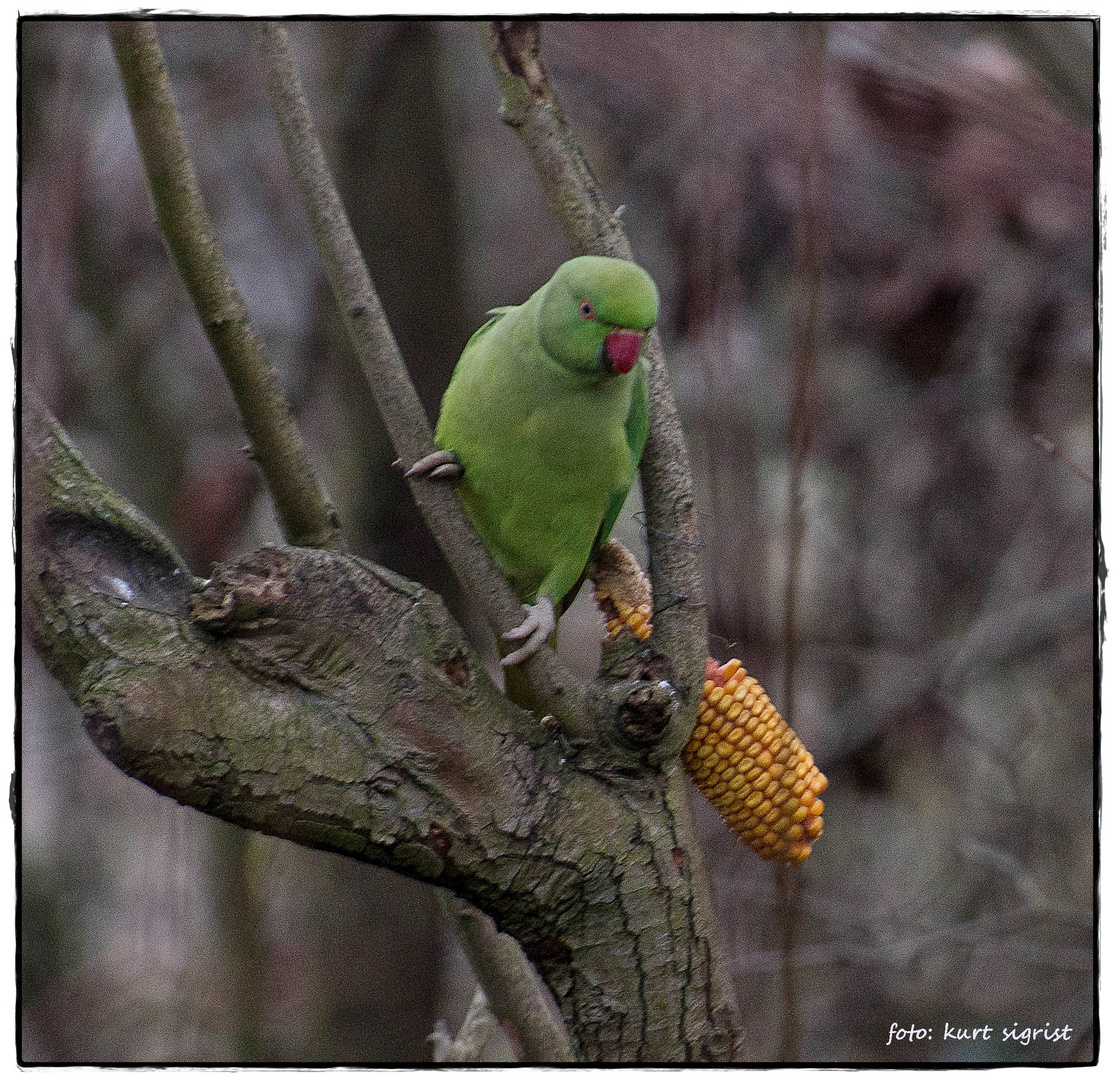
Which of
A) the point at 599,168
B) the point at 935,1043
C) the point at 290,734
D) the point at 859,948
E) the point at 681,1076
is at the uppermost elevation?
the point at 599,168

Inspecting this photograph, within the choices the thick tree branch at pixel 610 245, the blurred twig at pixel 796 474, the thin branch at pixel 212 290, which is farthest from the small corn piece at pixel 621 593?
the thin branch at pixel 212 290

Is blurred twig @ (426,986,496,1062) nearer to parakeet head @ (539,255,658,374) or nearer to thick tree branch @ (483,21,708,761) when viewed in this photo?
thick tree branch @ (483,21,708,761)

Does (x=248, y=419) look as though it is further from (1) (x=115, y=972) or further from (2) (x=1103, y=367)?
(1) (x=115, y=972)

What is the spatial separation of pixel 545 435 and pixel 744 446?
3.82ft

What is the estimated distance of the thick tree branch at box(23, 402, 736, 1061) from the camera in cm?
148

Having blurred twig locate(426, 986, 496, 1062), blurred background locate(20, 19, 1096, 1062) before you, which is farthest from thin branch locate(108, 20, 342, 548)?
blurred background locate(20, 19, 1096, 1062)

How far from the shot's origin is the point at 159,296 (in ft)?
14.8

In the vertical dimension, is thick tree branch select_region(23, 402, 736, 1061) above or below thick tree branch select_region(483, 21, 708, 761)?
below

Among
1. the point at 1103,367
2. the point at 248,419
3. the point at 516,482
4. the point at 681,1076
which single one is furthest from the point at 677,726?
the point at 1103,367

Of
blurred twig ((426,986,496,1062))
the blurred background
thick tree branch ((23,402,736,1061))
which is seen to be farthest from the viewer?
the blurred background

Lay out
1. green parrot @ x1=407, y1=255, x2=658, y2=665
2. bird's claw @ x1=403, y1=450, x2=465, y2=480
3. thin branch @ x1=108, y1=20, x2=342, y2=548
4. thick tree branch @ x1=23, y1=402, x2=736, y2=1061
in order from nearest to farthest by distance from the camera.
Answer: thick tree branch @ x1=23, y1=402, x2=736, y2=1061 < thin branch @ x1=108, y1=20, x2=342, y2=548 < bird's claw @ x1=403, y1=450, x2=465, y2=480 < green parrot @ x1=407, y1=255, x2=658, y2=665

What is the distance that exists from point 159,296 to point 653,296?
3.22 m

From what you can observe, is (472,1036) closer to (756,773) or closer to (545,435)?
(756,773)

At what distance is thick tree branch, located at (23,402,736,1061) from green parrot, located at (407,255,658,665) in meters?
0.37
